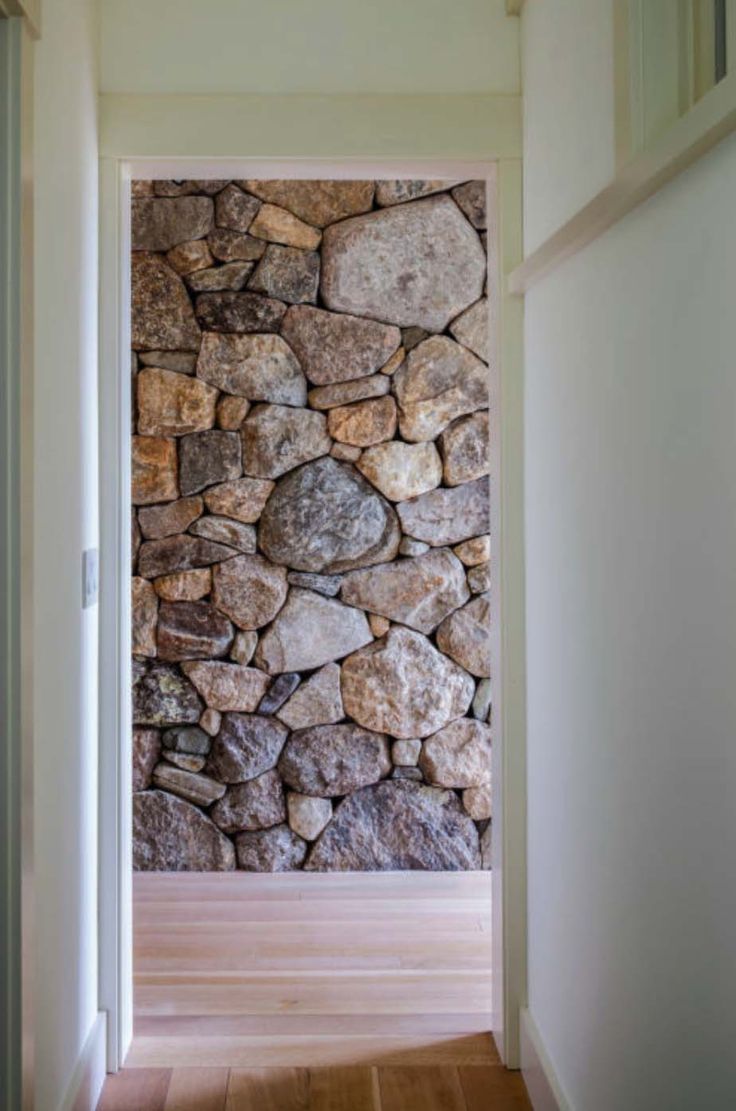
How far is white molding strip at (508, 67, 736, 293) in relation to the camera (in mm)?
1182

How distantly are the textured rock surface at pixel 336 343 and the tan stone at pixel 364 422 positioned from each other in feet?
0.35

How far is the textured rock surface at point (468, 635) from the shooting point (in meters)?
3.90

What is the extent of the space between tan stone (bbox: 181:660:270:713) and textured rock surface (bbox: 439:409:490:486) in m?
0.96

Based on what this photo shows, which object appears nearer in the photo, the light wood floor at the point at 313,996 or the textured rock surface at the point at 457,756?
the light wood floor at the point at 313,996

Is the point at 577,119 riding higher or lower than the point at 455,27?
lower

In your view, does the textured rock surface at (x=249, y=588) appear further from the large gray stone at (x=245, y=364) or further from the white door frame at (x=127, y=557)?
the white door frame at (x=127, y=557)

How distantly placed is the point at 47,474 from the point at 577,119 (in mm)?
1092

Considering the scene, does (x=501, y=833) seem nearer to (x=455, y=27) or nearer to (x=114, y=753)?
(x=114, y=753)

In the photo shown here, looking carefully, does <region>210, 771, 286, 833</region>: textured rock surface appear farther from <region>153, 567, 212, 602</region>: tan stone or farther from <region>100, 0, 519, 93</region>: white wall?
<region>100, 0, 519, 93</region>: white wall

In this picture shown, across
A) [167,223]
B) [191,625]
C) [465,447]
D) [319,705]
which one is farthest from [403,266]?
[319,705]

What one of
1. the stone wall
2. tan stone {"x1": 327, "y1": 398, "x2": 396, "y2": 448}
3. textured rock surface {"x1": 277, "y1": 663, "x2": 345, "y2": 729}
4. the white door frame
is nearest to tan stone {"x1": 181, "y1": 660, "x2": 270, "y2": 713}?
the stone wall

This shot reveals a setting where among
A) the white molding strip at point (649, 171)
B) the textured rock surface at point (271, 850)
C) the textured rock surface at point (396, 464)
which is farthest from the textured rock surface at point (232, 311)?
the white molding strip at point (649, 171)

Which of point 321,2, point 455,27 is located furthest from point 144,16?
point 455,27

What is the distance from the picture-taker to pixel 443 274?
386 cm
